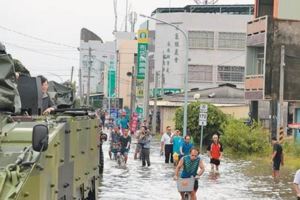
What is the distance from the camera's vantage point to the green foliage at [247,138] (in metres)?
36.8

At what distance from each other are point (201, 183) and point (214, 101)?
116ft

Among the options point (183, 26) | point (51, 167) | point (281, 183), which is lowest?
point (281, 183)

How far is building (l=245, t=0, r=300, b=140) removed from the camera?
146 feet

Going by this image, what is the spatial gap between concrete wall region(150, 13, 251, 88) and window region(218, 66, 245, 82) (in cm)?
61

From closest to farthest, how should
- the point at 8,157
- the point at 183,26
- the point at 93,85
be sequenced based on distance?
the point at 8,157 → the point at 183,26 → the point at 93,85

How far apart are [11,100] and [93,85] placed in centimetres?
12000

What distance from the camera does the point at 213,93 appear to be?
61.0 meters

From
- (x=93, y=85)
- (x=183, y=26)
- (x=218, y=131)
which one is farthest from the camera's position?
(x=93, y=85)

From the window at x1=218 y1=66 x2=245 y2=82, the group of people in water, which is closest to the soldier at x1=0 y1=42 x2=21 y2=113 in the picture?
the group of people in water

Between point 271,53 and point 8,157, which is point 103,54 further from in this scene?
point 8,157

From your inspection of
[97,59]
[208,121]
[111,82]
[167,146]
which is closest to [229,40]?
[111,82]

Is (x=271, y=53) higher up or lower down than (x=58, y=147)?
higher up

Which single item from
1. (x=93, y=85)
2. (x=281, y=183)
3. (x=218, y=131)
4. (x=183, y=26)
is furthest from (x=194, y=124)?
(x=93, y=85)

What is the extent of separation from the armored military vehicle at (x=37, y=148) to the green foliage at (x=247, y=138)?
24.3 m
